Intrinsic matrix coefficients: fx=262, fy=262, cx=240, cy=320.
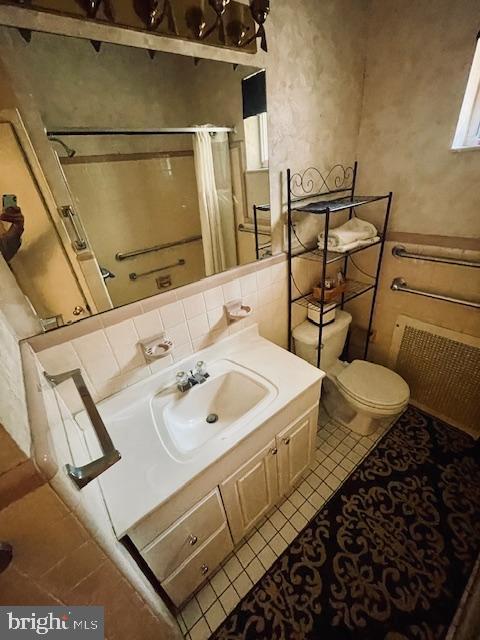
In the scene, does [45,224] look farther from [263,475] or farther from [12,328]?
[263,475]

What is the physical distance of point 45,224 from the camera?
31.9 inches

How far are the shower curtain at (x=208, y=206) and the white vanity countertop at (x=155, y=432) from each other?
0.41m

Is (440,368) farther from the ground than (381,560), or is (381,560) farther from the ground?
(440,368)

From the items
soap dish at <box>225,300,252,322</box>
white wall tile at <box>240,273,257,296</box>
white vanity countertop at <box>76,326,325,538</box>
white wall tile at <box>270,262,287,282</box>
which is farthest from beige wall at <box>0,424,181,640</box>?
white wall tile at <box>270,262,287,282</box>

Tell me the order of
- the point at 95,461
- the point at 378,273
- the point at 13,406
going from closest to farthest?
the point at 13,406 → the point at 95,461 → the point at 378,273

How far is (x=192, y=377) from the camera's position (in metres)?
1.17

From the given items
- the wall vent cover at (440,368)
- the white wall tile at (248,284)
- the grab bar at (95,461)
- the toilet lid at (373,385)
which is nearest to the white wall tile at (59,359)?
the grab bar at (95,461)

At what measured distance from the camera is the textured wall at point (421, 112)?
1.16m

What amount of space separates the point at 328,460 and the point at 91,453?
1.33m

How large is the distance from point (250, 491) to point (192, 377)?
536 mm

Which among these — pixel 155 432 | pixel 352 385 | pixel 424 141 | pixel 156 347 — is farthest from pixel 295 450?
pixel 424 141

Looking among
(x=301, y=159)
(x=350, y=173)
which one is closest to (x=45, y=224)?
(x=301, y=159)

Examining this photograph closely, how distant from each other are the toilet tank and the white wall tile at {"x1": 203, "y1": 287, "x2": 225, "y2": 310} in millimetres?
597

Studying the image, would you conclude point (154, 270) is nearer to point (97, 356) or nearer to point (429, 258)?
point (97, 356)
